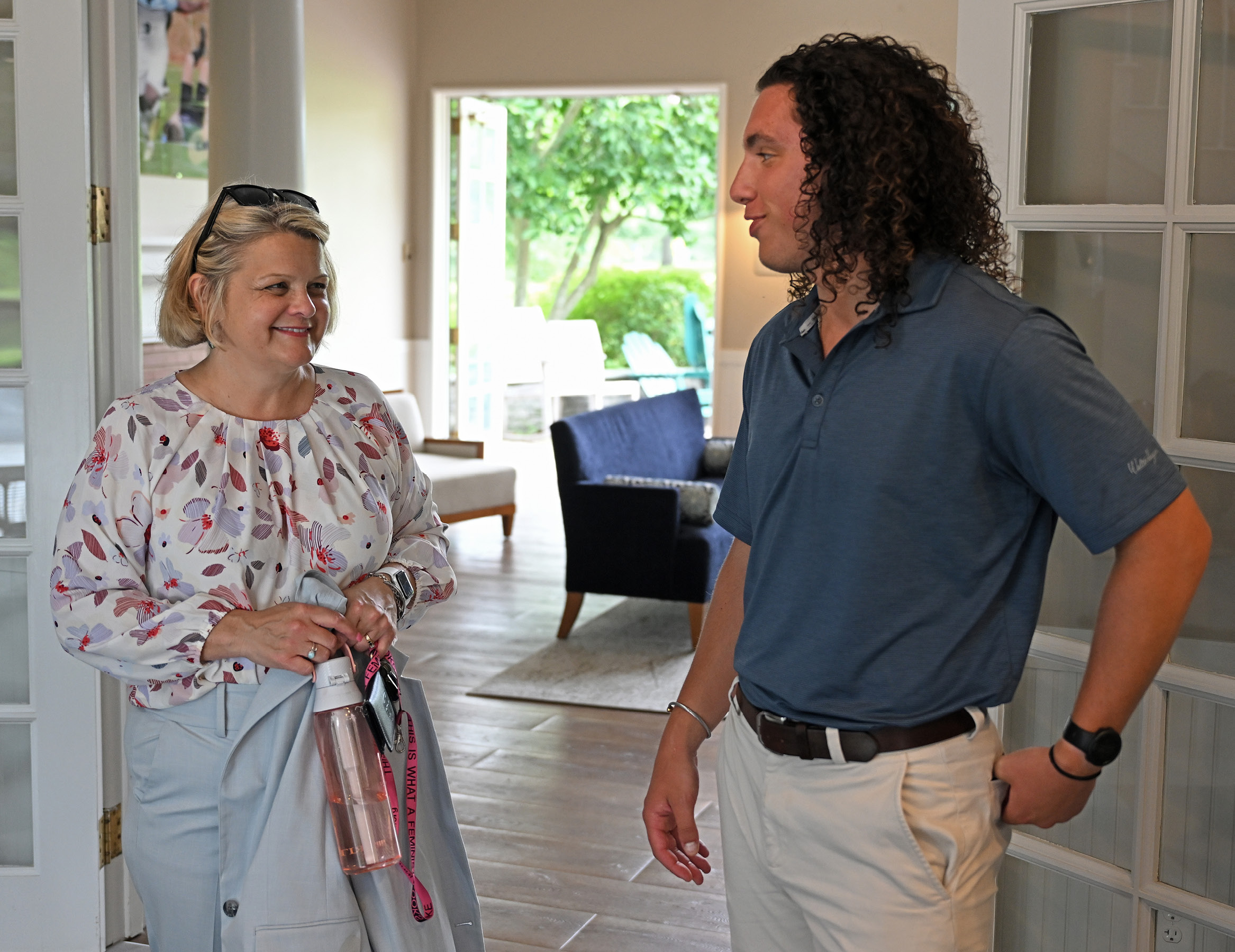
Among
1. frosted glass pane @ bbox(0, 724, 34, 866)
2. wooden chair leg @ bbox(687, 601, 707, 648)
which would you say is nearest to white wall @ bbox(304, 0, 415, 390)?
wooden chair leg @ bbox(687, 601, 707, 648)

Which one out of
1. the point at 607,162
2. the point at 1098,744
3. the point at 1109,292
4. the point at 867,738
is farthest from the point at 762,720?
the point at 607,162

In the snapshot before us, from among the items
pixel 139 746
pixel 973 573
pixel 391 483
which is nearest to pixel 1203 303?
pixel 973 573

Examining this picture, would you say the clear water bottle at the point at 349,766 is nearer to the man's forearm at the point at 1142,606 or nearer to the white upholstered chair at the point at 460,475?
the man's forearm at the point at 1142,606

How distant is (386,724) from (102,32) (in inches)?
63.4

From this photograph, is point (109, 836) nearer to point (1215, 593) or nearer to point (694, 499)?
point (1215, 593)

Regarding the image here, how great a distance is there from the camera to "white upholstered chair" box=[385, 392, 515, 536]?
7.25 m

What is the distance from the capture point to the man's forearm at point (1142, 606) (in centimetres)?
120

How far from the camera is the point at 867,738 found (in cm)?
130

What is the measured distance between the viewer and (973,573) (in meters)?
1.28

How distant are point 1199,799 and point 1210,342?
2.17 ft

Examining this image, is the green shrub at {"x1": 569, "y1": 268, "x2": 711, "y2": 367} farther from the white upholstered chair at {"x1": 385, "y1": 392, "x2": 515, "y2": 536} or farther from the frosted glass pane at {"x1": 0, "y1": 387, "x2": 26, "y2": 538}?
the frosted glass pane at {"x1": 0, "y1": 387, "x2": 26, "y2": 538}

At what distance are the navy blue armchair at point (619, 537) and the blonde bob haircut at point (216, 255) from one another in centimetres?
354

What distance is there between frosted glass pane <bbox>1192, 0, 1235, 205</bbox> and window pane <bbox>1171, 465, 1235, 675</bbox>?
393 mm

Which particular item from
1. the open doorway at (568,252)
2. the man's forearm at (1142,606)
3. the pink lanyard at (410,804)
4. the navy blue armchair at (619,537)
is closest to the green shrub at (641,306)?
the open doorway at (568,252)
